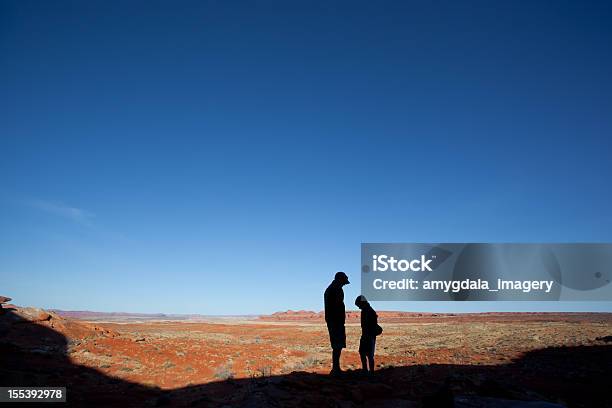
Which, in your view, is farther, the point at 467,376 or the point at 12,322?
the point at 12,322

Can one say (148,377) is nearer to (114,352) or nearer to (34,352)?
(114,352)

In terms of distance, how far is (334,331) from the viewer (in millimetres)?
8781

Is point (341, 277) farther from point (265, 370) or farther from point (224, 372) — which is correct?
point (265, 370)

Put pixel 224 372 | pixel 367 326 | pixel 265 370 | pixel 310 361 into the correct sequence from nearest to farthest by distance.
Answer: pixel 367 326 < pixel 224 372 < pixel 265 370 < pixel 310 361

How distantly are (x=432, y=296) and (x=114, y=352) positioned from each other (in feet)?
67.8

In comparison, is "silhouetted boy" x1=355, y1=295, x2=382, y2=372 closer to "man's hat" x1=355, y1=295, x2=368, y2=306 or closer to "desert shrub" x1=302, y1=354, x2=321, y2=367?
"man's hat" x1=355, y1=295, x2=368, y2=306

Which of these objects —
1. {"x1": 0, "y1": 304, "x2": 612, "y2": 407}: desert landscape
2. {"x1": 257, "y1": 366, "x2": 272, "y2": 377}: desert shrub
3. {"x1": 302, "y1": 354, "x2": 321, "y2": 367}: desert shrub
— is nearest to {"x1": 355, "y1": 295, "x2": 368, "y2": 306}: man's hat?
{"x1": 0, "y1": 304, "x2": 612, "y2": 407}: desert landscape

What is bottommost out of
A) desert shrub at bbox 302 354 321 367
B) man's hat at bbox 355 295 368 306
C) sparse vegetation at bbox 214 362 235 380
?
desert shrub at bbox 302 354 321 367

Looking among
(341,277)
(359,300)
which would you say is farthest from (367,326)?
(341,277)

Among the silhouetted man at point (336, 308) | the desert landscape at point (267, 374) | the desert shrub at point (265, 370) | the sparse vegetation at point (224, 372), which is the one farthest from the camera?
the desert shrub at point (265, 370)

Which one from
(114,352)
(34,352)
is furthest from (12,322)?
(114,352)

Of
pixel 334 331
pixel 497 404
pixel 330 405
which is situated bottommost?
pixel 330 405

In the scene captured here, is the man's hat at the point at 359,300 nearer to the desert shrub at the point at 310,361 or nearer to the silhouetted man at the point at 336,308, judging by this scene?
the silhouetted man at the point at 336,308

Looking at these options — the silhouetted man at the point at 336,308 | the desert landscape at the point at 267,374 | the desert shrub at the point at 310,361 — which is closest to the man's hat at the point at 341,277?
the silhouetted man at the point at 336,308
